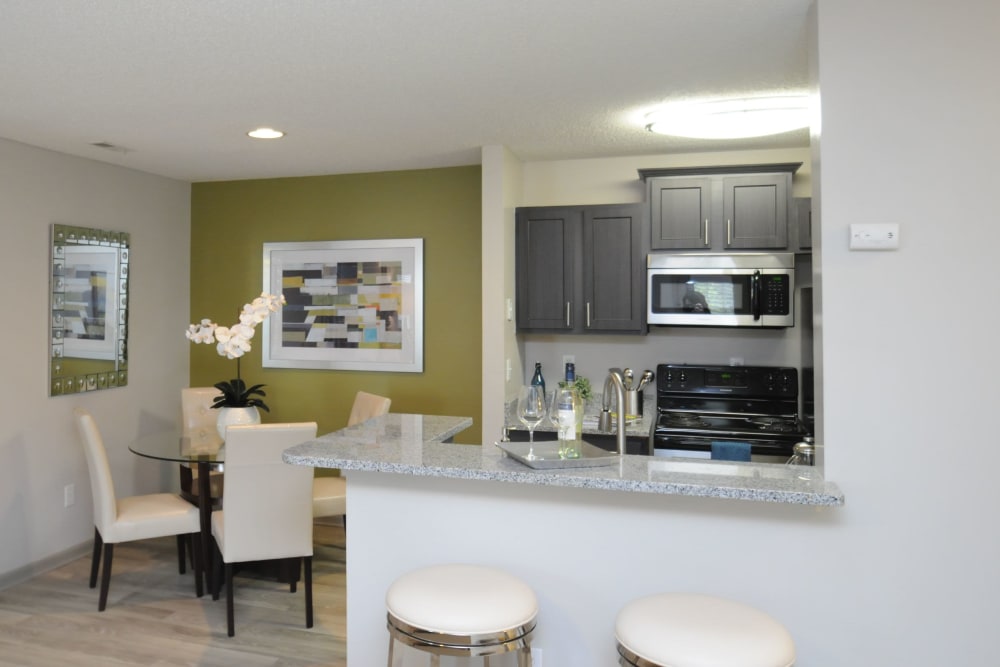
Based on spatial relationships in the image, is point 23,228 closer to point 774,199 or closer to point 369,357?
point 369,357

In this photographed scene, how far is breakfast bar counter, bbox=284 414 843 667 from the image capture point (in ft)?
6.79

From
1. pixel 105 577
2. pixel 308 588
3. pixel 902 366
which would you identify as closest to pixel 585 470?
pixel 902 366

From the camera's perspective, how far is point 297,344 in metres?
4.98

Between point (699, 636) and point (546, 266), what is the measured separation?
9.38ft

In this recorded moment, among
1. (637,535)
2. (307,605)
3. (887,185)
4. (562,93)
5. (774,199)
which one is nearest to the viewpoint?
(887,185)

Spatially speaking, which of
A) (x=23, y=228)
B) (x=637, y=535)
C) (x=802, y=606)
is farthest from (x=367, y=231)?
(x=802, y=606)

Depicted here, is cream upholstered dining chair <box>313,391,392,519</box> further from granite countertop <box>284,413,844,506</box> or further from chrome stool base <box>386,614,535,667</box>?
chrome stool base <box>386,614,535,667</box>

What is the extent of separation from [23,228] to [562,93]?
10.0 ft

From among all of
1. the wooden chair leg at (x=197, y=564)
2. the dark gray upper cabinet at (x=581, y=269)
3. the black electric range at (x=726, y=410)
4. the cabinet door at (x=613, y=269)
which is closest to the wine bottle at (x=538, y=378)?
the dark gray upper cabinet at (x=581, y=269)

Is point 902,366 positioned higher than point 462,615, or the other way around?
point 902,366

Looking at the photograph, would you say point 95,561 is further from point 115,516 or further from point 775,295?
point 775,295

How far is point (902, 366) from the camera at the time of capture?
6.68 feet

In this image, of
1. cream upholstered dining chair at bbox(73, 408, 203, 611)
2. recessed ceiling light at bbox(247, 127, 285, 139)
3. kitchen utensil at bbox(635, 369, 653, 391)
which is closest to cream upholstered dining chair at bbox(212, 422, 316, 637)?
cream upholstered dining chair at bbox(73, 408, 203, 611)

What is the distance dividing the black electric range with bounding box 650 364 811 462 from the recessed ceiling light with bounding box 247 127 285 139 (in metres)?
2.55
